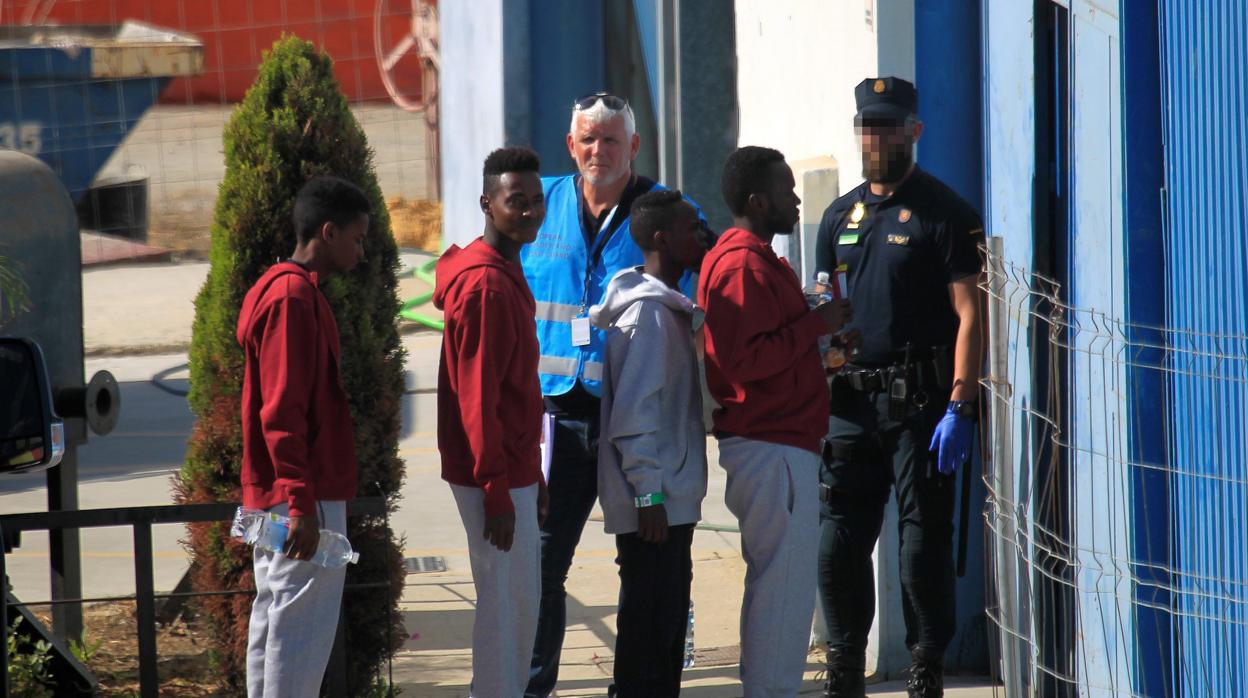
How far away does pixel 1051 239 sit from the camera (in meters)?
4.91

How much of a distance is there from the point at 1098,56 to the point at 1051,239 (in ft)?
2.66

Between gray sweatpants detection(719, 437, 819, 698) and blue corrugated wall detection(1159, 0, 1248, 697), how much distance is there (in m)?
1.05

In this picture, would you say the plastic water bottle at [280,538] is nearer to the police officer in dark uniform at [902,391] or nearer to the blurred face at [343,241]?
the blurred face at [343,241]

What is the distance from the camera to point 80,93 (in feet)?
58.4

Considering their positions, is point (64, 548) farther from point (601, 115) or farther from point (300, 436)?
point (601, 115)

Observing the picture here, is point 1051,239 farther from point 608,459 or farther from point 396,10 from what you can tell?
point 396,10

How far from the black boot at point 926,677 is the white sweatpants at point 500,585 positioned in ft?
4.44

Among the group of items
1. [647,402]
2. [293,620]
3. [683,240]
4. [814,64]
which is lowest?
[293,620]

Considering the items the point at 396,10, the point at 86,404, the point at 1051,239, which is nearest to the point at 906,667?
the point at 1051,239

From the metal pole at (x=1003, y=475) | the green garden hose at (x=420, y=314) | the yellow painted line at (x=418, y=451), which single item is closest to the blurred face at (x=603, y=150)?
the metal pole at (x=1003, y=475)

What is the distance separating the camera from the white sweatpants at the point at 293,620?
4066mm

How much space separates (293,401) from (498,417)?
0.58 metres

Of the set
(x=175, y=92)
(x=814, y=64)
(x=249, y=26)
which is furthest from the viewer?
(x=249, y=26)

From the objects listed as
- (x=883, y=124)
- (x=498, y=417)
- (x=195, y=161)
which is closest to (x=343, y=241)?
(x=498, y=417)
